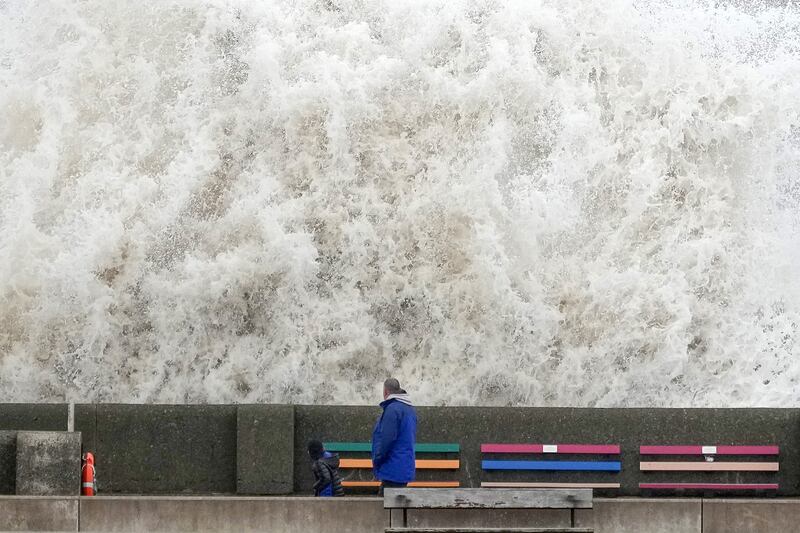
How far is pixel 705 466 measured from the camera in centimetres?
1162

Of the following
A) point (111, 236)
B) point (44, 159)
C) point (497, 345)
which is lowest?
point (497, 345)

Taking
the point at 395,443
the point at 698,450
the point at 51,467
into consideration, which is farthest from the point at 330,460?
the point at 698,450

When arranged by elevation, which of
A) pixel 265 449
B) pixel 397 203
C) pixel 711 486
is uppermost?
pixel 397 203

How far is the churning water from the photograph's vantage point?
14766 mm

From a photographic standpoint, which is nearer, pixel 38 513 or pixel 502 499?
pixel 502 499

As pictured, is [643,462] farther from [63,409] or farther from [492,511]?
[63,409]

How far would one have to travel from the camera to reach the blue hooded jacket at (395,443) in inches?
361

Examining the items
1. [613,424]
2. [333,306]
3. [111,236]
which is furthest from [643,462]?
[111,236]

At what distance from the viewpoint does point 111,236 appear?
1520 cm

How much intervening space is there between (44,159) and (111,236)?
159 centimetres

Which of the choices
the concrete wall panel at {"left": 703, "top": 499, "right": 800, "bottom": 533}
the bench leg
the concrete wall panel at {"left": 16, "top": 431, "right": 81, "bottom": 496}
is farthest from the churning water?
the bench leg

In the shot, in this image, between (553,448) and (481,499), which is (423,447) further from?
(481,499)

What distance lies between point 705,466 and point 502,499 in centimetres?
384

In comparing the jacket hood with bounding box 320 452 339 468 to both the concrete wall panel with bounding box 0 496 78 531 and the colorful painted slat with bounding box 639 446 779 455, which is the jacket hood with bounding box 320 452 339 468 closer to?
the concrete wall panel with bounding box 0 496 78 531
